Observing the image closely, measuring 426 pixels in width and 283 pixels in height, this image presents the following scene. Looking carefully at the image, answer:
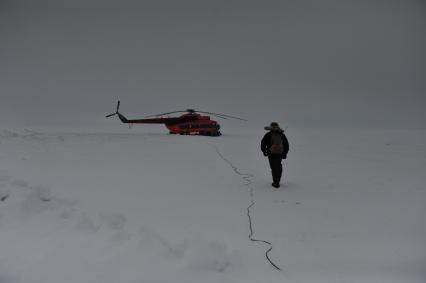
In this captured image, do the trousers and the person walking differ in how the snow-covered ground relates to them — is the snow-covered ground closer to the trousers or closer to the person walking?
the trousers

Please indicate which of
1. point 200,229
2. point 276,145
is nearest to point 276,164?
point 276,145

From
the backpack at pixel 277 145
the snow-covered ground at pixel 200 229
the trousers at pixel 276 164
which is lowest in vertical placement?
the snow-covered ground at pixel 200 229

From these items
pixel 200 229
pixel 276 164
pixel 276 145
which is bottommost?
pixel 200 229

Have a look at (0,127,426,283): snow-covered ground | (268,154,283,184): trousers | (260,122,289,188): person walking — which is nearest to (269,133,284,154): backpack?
(260,122,289,188): person walking

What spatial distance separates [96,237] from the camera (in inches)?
195

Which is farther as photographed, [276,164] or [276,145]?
[276,164]

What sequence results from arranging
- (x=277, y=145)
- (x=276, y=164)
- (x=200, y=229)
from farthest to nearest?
(x=276, y=164) → (x=277, y=145) → (x=200, y=229)

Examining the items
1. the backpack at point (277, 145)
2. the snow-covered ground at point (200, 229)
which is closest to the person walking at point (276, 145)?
the backpack at point (277, 145)

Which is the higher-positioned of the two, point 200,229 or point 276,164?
point 276,164

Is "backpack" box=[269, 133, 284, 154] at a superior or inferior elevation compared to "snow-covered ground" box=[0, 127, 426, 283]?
superior

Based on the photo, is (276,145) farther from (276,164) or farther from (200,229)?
(200,229)

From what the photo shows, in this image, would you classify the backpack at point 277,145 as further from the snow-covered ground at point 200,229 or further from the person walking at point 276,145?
the snow-covered ground at point 200,229

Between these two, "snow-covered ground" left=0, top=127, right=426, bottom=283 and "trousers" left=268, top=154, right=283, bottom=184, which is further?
"trousers" left=268, top=154, right=283, bottom=184

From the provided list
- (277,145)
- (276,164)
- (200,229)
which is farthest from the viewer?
(276,164)
